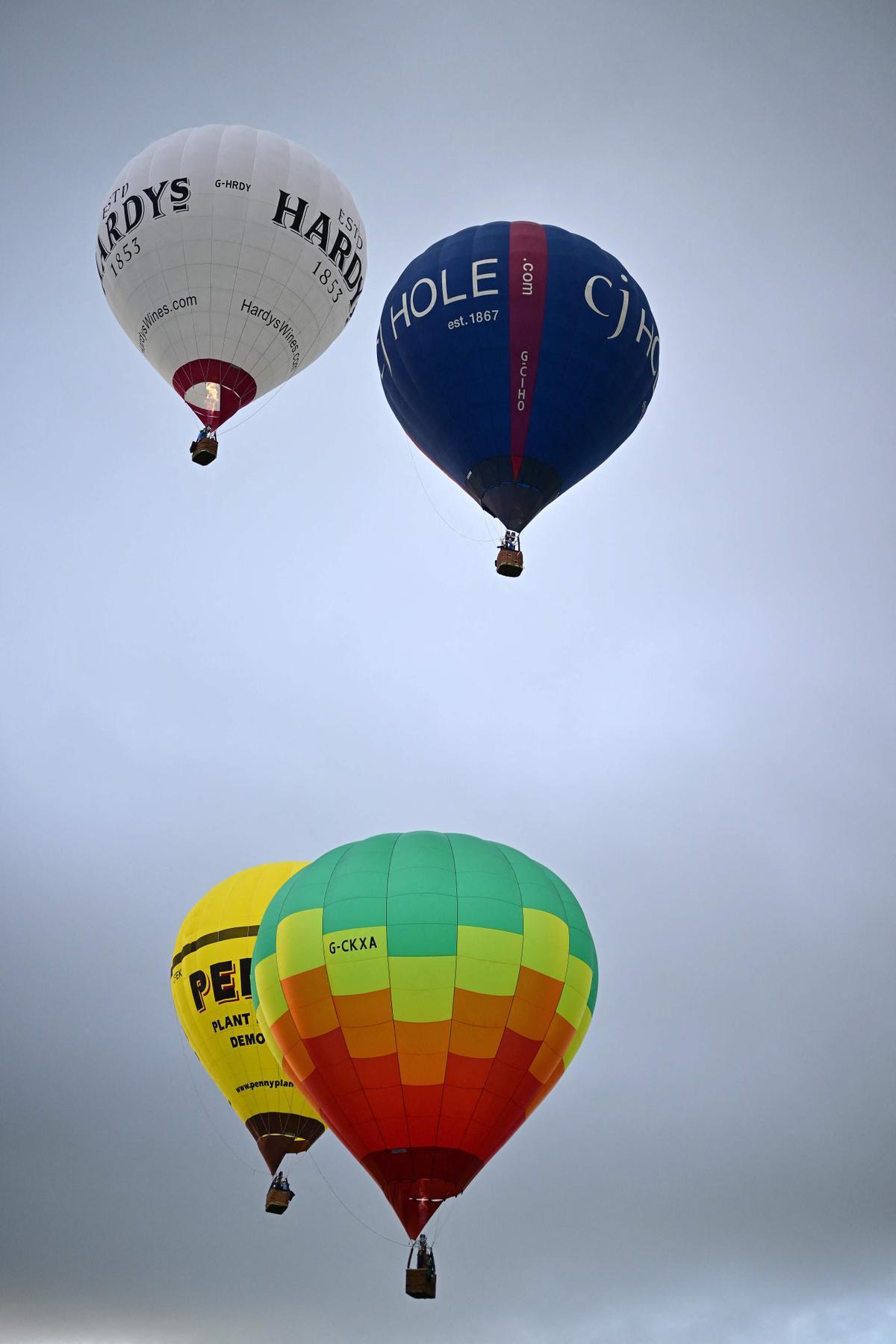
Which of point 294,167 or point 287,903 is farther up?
point 294,167

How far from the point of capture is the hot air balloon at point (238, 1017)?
68.8 feet

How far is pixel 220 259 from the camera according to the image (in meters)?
19.3

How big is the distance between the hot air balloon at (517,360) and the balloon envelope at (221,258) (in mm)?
1623

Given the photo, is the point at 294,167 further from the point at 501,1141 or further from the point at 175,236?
the point at 501,1141

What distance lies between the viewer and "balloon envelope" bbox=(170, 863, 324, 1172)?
68.8ft

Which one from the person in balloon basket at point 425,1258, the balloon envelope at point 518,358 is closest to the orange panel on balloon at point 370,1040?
the person in balloon basket at point 425,1258

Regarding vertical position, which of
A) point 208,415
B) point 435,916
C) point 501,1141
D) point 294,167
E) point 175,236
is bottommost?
point 501,1141

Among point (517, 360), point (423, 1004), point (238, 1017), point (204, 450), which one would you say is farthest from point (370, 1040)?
point (517, 360)

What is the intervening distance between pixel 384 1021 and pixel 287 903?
213cm

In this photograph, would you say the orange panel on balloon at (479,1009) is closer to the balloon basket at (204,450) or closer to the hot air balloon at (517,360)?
the hot air balloon at (517,360)

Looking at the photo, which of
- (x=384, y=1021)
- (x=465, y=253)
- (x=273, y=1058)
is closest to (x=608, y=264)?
(x=465, y=253)

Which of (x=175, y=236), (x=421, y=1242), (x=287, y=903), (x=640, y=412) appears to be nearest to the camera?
(x=421, y=1242)

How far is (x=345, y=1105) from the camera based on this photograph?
17266mm

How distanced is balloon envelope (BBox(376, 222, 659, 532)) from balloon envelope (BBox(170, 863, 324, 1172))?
7420 mm
